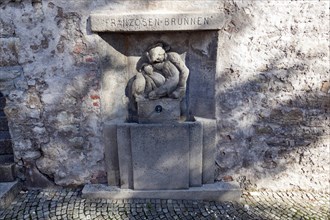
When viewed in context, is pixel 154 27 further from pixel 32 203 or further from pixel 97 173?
pixel 32 203

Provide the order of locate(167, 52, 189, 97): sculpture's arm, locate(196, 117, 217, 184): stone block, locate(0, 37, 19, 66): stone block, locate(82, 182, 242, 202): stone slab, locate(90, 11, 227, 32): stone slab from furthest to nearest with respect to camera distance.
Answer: locate(82, 182, 242, 202): stone slab, locate(196, 117, 217, 184): stone block, locate(167, 52, 189, 97): sculpture's arm, locate(0, 37, 19, 66): stone block, locate(90, 11, 227, 32): stone slab

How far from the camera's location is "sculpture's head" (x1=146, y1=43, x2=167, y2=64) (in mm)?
3236

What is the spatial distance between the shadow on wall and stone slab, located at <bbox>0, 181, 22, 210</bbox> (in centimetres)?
233

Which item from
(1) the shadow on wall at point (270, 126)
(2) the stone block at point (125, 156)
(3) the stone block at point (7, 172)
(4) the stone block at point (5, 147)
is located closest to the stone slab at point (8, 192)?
(3) the stone block at point (7, 172)

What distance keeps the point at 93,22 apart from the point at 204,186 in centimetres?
215

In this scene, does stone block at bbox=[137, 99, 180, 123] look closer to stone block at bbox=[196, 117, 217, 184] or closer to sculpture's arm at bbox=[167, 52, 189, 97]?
sculpture's arm at bbox=[167, 52, 189, 97]

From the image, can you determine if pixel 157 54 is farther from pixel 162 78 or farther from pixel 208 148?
pixel 208 148

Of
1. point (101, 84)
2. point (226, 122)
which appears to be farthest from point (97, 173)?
point (226, 122)

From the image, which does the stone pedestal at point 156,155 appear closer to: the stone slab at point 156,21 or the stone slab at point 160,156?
the stone slab at point 160,156

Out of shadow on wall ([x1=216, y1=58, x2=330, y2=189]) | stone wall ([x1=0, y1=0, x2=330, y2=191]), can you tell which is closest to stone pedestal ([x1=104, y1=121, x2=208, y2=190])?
stone wall ([x1=0, y1=0, x2=330, y2=191])

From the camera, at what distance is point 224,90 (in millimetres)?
3352

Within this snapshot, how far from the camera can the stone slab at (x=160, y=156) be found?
3.37 m

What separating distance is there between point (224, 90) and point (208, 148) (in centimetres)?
68

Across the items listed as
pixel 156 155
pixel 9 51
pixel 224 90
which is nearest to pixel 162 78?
pixel 224 90
